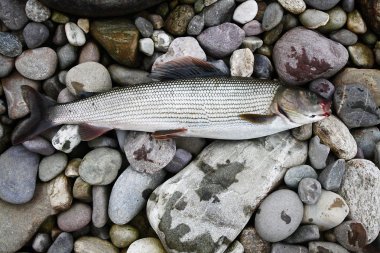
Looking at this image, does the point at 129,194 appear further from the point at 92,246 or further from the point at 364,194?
the point at 364,194

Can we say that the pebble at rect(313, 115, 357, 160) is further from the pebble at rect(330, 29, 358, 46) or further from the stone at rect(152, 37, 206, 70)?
the stone at rect(152, 37, 206, 70)

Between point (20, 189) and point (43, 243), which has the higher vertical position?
point (20, 189)

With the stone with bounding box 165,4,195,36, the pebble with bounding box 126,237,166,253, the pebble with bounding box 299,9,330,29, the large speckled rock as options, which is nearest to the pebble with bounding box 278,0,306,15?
the pebble with bounding box 299,9,330,29

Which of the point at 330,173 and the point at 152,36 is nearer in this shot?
the point at 330,173

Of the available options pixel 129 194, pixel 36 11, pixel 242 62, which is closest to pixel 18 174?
pixel 129 194

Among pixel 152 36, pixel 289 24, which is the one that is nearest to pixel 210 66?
pixel 152 36

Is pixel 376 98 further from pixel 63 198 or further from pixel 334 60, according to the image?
pixel 63 198

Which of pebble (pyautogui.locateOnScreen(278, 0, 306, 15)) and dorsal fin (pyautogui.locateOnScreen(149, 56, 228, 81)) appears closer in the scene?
dorsal fin (pyautogui.locateOnScreen(149, 56, 228, 81))
